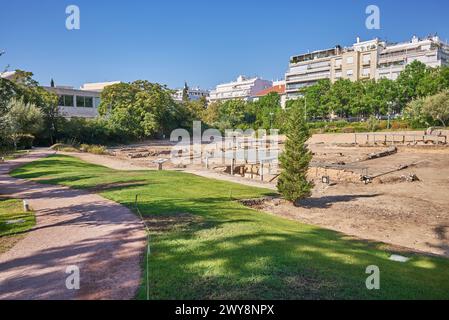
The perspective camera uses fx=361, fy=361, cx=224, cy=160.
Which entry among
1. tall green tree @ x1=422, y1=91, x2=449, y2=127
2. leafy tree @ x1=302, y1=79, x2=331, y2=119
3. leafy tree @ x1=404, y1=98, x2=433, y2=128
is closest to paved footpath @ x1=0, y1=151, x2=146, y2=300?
tall green tree @ x1=422, y1=91, x2=449, y2=127

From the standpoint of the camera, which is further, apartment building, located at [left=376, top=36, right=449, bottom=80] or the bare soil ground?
apartment building, located at [left=376, top=36, right=449, bottom=80]

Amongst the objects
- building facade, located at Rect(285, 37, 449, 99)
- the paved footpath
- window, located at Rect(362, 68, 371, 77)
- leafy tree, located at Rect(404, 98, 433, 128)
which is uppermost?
building facade, located at Rect(285, 37, 449, 99)

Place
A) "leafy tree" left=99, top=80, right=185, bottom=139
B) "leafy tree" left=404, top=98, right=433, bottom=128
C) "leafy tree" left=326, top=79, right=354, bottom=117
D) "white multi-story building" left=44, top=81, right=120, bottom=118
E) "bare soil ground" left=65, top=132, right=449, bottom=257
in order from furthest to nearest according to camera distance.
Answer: "leafy tree" left=326, top=79, right=354, bottom=117 < "white multi-story building" left=44, top=81, right=120, bottom=118 < "leafy tree" left=99, top=80, right=185, bottom=139 < "leafy tree" left=404, top=98, right=433, bottom=128 < "bare soil ground" left=65, top=132, right=449, bottom=257

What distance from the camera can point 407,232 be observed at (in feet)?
43.9

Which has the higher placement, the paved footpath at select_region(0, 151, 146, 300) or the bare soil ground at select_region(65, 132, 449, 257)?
the paved footpath at select_region(0, 151, 146, 300)

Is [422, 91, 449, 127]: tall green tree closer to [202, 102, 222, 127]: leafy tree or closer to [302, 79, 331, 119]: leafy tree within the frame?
[302, 79, 331, 119]: leafy tree

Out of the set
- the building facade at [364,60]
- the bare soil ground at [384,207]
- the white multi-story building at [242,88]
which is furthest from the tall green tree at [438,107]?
the white multi-story building at [242,88]

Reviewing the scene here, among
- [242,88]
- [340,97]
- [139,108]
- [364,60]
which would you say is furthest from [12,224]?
[242,88]

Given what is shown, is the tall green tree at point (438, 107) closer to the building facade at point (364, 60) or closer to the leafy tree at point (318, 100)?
the leafy tree at point (318, 100)

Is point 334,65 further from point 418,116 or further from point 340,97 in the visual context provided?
point 418,116

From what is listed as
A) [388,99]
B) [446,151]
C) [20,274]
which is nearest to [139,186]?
[20,274]

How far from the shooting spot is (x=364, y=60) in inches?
3831

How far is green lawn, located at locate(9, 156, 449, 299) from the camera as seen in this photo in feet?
19.8
